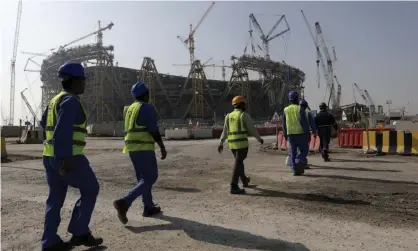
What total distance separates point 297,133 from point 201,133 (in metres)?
25.4

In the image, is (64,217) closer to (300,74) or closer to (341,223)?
(341,223)

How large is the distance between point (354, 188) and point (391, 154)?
7.43 m

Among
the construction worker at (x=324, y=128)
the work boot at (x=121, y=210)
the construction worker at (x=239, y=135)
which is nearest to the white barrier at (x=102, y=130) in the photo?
the construction worker at (x=324, y=128)

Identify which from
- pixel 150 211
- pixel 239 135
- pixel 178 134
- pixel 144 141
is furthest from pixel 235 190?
pixel 178 134

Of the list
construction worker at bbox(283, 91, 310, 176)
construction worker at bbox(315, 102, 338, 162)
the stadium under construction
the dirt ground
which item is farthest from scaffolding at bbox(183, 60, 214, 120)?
the dirt ground

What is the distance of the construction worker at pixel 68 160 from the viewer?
132 inches

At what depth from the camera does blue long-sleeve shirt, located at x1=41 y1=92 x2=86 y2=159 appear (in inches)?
131

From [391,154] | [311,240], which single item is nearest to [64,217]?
[311,240]

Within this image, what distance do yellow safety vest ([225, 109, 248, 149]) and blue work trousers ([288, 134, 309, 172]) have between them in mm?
2112

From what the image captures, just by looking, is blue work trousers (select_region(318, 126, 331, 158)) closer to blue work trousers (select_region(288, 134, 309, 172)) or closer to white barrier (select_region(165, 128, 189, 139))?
blue work trousers (select_region(288, 134, 309, 172))

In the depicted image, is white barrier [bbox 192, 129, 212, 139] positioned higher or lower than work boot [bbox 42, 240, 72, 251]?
higher

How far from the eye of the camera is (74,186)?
3498 millimetres

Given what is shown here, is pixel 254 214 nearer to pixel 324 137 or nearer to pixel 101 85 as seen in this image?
pixel 324 137

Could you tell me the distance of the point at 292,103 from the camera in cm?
852
